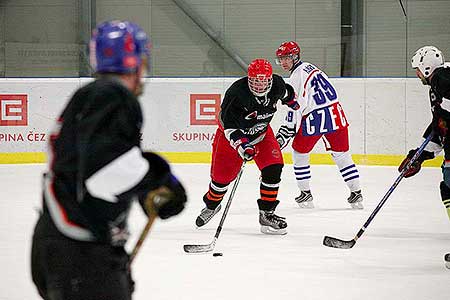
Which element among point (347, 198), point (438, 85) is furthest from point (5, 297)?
point (347, 198)

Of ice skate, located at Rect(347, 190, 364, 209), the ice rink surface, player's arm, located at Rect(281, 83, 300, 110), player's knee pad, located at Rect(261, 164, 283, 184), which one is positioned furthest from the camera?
ice skate, located at Rect(347, 190, 364, 209)

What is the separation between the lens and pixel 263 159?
16.4 feet

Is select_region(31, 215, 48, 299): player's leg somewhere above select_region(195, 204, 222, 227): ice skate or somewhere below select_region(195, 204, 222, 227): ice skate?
above

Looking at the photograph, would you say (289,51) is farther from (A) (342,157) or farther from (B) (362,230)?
(B) (362,230)

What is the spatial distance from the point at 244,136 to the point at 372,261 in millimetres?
1062

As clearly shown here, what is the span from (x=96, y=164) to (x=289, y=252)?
2.91 metres

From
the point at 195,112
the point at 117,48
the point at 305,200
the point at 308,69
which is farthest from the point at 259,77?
the point at 195,112

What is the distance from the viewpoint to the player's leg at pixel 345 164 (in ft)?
20.3

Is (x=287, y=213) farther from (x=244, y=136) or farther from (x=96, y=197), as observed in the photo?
(x=96, y=197)

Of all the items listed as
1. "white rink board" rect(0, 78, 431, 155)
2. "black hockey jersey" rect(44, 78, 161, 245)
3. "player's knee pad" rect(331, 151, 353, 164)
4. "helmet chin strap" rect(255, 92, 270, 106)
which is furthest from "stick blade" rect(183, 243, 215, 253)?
"white rink board" rect(0, 78, 431, 155)

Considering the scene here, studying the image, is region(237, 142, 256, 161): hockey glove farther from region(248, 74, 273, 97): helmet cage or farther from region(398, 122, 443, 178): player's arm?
region(398, 122, 443, 178): player's arm

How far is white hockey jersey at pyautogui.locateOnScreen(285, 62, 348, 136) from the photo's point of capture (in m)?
6.18

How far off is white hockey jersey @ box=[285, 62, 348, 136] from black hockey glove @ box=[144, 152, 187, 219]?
4.16 m

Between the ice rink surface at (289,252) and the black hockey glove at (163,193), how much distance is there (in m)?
1.57
